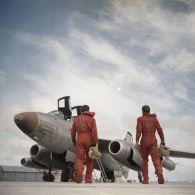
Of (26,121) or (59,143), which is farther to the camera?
(59,143)

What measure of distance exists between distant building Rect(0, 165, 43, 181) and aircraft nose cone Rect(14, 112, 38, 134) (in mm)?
46557

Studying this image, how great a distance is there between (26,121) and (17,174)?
160ft

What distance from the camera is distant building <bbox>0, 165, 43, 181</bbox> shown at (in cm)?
5447

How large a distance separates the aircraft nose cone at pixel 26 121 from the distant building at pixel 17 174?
1833 inches

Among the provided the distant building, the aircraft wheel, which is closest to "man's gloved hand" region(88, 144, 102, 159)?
the aircraft wheel

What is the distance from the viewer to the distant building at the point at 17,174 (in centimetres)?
5447

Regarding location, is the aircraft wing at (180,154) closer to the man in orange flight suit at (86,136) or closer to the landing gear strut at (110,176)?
the landing gear strut at (110,176)

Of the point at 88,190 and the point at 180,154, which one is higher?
the point at 180,154

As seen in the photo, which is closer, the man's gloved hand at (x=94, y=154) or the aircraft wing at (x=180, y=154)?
the man's gloved hand at (x=94, y=154)

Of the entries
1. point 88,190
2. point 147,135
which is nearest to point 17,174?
point 147,135

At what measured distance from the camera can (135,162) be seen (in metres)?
11.0

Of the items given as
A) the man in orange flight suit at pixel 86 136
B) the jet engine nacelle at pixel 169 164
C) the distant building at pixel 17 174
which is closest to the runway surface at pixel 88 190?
the man in orange flight suit at pixel 86 136

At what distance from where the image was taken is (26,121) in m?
10.5

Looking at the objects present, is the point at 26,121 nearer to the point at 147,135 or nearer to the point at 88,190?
the point at 147,135
